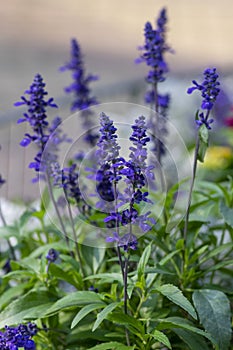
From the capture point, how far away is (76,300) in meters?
1.62

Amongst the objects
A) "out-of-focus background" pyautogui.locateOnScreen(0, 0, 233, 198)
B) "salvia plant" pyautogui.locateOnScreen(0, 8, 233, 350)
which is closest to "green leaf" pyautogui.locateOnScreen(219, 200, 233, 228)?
"salvia plant" pyautogui.locateOnScreen(0, 8, 233, 350)

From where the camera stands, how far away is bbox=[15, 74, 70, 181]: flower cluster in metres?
1.69

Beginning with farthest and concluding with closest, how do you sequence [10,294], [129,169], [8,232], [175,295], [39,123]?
[8,232], [10,294], [39,123], [175,295], [129,169]

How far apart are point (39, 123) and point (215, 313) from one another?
61 cm

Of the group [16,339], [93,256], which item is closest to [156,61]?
[93,256]

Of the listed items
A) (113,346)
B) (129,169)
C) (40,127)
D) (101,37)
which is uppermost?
(101,37)

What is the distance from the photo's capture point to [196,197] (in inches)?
89.0

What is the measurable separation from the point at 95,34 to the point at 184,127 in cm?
547

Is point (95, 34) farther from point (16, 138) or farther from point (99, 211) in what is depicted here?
point (99, 211)

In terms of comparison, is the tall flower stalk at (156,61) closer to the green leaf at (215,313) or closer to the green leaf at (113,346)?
the green leaf at (215,313)

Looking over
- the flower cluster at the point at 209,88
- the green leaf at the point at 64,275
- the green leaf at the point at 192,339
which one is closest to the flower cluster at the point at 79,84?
the green leaf at the point at 64,275

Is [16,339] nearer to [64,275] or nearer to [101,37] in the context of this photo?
[64,275]

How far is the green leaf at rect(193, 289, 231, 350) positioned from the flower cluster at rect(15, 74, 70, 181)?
1.60ft

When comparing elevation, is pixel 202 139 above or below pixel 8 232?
above
